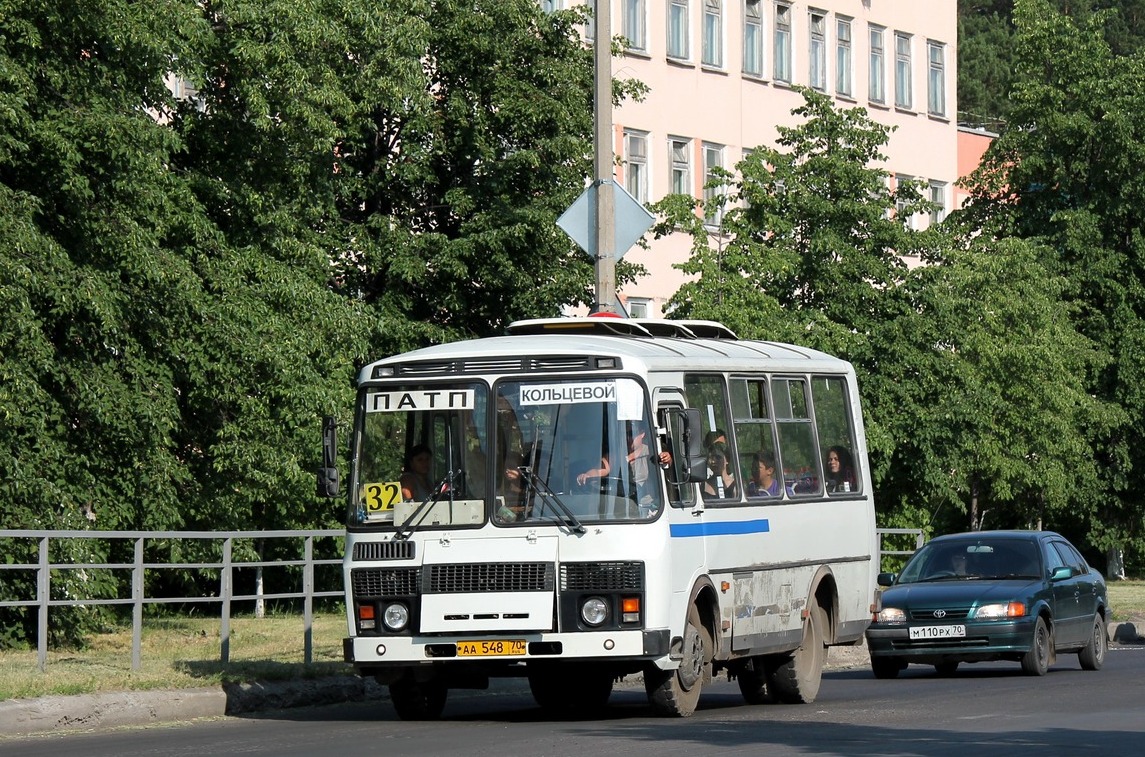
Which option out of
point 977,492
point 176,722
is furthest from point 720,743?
point 977,492

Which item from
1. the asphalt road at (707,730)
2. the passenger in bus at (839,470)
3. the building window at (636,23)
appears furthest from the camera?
the building window at (636,23)

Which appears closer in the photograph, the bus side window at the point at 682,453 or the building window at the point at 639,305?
the bus side window at the point at 682,453

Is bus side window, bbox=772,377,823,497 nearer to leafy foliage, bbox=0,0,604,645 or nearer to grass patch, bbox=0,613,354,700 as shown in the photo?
grass patch, bbox=0,613,354,700

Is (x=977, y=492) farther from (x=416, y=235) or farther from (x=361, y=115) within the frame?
(x=361, y=115)

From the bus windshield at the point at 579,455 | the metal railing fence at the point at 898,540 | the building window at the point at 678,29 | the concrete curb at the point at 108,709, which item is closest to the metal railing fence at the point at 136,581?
the concrete curb at the point at 108,709

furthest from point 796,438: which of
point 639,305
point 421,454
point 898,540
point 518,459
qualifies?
point 639,305

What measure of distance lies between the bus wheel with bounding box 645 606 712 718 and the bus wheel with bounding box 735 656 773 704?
226 cm

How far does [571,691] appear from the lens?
17906 millimetres

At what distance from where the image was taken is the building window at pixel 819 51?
60656 mm

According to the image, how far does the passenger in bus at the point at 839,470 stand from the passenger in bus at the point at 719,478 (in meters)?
2.18

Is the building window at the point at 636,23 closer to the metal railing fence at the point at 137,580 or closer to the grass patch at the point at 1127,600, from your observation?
the grass patch at the point at 1127,600

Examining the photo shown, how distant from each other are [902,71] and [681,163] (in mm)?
12391

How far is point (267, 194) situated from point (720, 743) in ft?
51.6

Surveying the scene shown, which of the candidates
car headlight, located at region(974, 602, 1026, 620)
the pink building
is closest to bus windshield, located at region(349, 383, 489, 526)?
Answer: car headlight, located at region(974, 602, 1026, 620)
